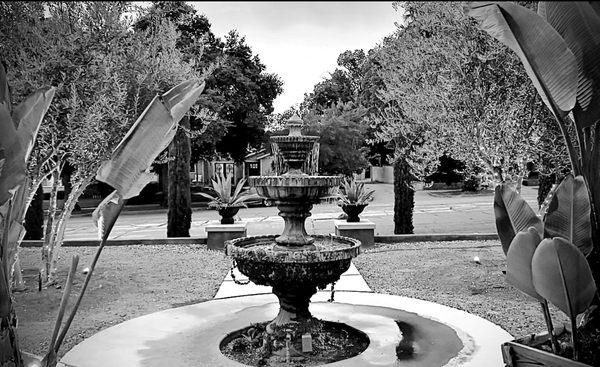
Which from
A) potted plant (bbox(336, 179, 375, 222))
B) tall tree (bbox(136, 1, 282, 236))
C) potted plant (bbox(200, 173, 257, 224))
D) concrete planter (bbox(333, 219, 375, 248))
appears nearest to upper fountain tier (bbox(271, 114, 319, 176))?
concrete planter (bbox(333, 219, 375, 248))

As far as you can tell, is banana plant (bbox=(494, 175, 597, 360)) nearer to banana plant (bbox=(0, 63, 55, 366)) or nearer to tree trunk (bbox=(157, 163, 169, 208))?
banana plant (bbox=(0, 63, 55, 366))

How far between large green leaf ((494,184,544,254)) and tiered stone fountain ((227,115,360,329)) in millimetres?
1934

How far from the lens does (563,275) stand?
10.9 ft

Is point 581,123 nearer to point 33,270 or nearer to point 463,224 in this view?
point 33,270

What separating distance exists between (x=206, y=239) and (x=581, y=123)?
12054 millimetres

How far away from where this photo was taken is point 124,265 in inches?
475

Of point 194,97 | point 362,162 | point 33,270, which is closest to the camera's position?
point 194,97

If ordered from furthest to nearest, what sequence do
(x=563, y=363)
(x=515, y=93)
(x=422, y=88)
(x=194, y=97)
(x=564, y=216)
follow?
(x=422, y=88) → (x=515, y=93) → (x=194, y=97) → (x=564, y=216) → (x=563, y=363)

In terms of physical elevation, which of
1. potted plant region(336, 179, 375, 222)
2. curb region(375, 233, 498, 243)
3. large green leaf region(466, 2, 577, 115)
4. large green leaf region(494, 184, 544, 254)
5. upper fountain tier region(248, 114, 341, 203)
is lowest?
curb region(375, 233, 498, 243)

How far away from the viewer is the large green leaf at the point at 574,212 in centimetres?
369

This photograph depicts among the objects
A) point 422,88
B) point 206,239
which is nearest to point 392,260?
point 422,88

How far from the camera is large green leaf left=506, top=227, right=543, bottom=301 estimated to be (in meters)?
3.59

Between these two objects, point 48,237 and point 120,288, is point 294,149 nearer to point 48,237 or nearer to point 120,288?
point 120,288

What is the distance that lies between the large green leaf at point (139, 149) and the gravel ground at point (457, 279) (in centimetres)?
467
